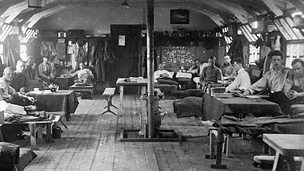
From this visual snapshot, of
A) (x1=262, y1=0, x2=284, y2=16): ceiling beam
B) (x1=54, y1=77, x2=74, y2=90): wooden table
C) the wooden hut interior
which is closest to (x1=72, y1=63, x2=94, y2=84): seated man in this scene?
the wooden hut interior

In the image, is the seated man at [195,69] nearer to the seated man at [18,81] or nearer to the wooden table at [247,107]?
Result: the seated man at [18,81]

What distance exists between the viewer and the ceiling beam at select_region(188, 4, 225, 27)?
17873mm

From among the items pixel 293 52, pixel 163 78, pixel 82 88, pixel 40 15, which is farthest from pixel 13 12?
pixel 293 52

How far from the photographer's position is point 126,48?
681 inches

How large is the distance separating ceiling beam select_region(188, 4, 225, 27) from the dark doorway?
2.33 m

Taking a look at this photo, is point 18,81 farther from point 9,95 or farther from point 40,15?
point 40,15

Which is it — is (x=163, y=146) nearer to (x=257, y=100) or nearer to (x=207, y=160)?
(x=207, y=160)

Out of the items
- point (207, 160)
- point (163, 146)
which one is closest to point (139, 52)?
point (163, 146)

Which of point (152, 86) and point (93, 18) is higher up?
point (93, 18)

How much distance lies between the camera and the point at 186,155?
7125 mm

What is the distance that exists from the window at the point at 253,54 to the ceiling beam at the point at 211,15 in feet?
9.06

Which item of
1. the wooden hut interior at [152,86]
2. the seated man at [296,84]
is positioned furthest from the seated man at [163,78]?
the seated man at [296,84]

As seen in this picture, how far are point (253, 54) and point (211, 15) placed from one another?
12.4ft

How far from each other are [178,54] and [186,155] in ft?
39.3
